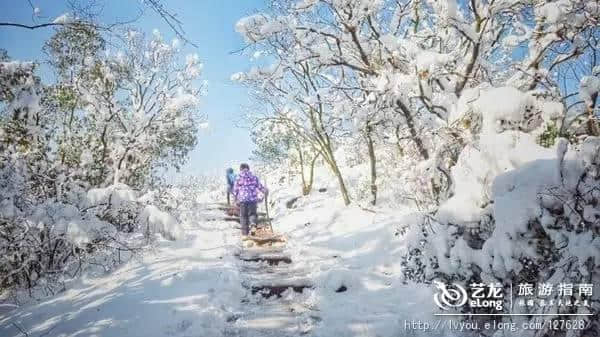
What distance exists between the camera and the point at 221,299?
18.3 feet

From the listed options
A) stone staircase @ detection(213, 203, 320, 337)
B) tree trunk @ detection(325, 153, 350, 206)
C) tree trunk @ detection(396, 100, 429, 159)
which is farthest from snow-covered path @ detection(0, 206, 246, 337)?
tree trunk @ detection(325, 153, 350, 206)

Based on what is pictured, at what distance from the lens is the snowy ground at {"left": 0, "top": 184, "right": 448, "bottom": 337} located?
15.7 ft

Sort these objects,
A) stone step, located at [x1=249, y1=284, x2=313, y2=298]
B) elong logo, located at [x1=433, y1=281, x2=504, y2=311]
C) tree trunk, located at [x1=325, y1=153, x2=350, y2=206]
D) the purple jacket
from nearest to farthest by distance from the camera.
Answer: elong logo, located at [x1=433, y1=281, x2=504, y2=311], stone step, located at [x1=249, y1=284, x2=313, y2=298], the purple jacket, tree trunk, located at [x1=325, y1=153, x2=350, y2=206]

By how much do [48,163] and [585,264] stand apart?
11.5 meters

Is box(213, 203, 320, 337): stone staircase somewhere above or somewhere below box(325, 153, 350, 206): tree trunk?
below

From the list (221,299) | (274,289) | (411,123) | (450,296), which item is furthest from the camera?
(411,123)

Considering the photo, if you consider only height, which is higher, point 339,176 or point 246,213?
point 339,176

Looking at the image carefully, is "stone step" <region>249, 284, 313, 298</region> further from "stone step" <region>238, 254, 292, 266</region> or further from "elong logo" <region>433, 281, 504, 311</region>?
"elong logo" <region>433, 281, 504, 311</region>

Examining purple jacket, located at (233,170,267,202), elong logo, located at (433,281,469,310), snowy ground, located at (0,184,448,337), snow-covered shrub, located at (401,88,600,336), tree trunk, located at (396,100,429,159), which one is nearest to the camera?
snow-covered shrub, located at (401,88,600,336)

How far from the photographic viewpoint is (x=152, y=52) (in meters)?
17.8

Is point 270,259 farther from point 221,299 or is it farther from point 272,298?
point 221,299

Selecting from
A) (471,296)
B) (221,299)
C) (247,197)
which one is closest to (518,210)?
(471,296)

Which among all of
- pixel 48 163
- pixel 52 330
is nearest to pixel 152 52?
pixel 48 163

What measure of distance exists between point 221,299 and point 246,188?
5670 mm
